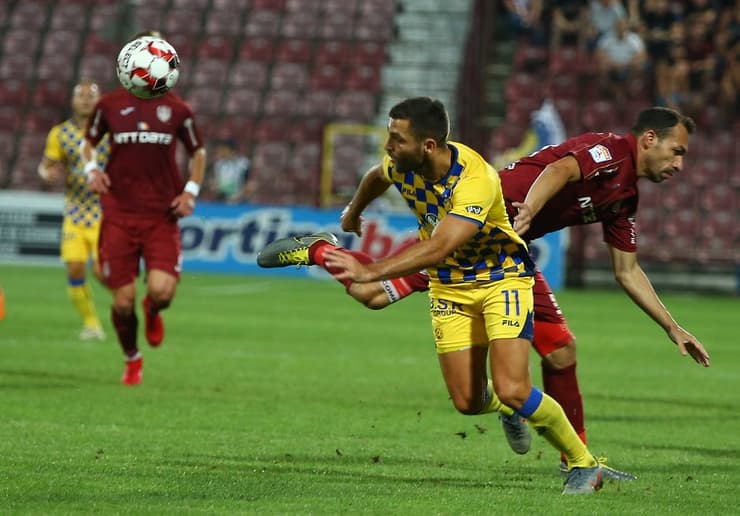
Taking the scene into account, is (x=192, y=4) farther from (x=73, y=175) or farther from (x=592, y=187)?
(x=592, y=187)

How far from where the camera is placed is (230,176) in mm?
24469

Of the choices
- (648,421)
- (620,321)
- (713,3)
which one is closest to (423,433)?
(648,421)

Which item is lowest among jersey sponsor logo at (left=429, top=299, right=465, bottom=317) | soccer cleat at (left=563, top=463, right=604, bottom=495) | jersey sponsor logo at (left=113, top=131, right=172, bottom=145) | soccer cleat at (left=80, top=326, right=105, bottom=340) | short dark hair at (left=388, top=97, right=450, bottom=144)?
soccer cleat at (left=80, top=326, right=105, bottom=340)

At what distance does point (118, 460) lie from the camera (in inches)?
274

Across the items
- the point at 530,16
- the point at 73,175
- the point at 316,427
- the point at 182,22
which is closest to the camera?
the point at 316,427

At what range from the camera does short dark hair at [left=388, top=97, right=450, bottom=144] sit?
6035 mm

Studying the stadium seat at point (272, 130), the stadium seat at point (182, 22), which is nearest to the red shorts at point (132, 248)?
the stadium seat at point (272, 130)

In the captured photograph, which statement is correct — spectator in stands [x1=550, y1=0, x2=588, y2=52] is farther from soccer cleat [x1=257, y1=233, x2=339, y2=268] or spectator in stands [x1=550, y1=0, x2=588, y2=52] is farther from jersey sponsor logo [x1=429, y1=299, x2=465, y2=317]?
soccer cleat [x1=257, y1=233, x2=339, y2=268]

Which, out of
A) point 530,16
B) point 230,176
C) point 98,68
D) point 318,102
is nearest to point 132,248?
point 230,176

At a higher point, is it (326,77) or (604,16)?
(604,16)

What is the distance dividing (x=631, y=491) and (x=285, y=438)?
2239mm

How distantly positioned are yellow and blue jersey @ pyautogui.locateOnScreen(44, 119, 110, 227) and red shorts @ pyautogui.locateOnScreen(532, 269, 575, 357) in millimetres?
7015

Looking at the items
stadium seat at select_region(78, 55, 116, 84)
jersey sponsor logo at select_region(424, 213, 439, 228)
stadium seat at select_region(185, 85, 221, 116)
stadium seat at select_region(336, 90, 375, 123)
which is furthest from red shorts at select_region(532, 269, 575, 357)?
stadium seat at select_region(78, 55, 116, 84)

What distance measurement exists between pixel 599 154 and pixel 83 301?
7.72 m
